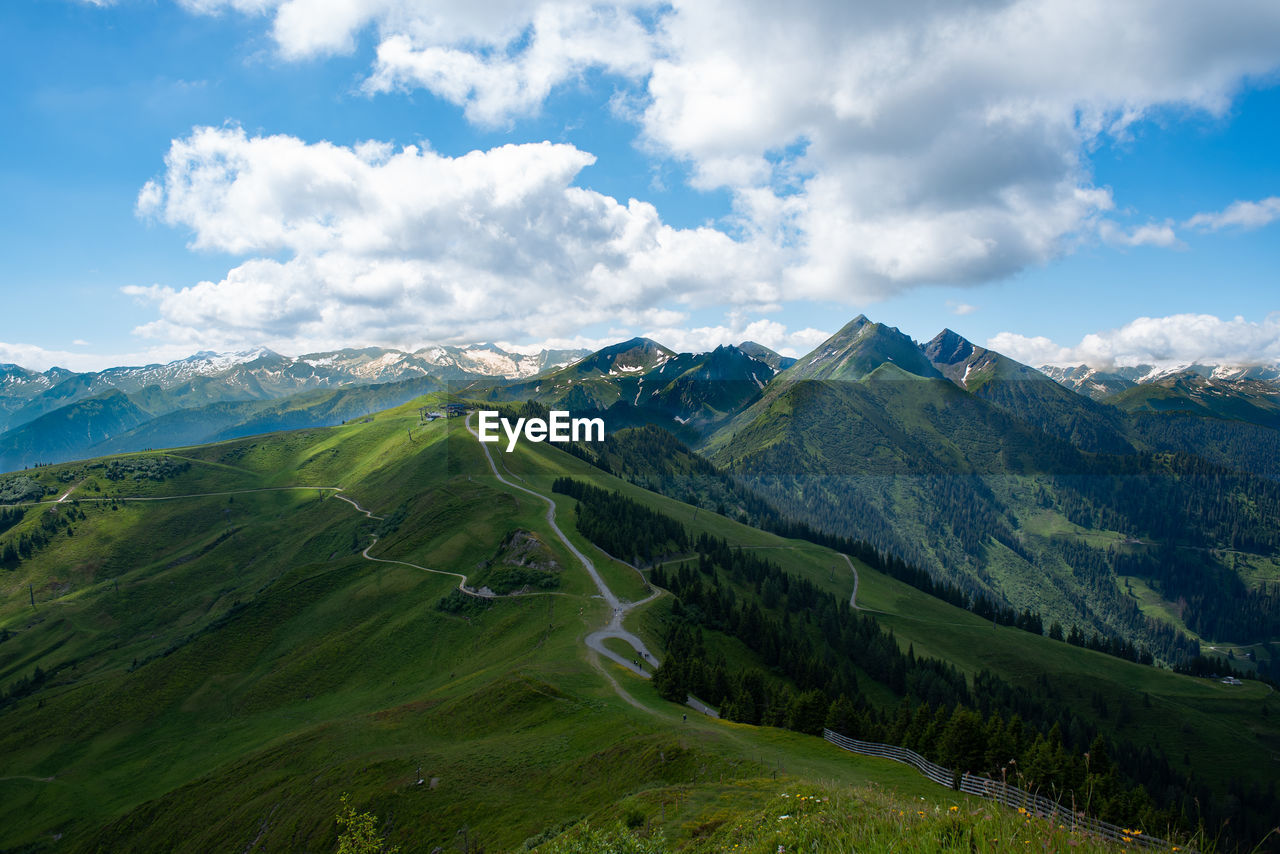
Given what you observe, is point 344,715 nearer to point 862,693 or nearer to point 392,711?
point 392,711

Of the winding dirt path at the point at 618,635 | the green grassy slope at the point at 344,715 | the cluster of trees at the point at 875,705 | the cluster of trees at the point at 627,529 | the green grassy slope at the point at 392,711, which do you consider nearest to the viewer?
the green grassy slope at the point at 392,711

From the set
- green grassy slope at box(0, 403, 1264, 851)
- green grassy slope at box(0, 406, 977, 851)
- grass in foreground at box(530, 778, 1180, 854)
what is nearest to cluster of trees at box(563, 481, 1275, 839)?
green grassy slope at box(0, 403, 1264, 851)

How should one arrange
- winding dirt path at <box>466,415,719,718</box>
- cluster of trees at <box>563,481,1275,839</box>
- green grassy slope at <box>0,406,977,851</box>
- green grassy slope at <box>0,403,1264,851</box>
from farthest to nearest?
winding dirt path at <box>466,415,719,718</box> < cluster of trees at <box>563,481,1275,839</box> < green grassy slope at <box>0,406,977,851</box> < green grassy slope at <box>0,403,1264,851</box>

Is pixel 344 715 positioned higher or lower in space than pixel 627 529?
lower

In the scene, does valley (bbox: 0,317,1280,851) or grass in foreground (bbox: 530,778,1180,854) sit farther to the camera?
valley (bbox: 0,317,1280,851)

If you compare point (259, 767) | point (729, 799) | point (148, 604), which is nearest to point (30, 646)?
point (148, 604)

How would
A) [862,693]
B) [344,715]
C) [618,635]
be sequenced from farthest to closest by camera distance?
1. [862,693]
2. [618,635]
3. [344,715]

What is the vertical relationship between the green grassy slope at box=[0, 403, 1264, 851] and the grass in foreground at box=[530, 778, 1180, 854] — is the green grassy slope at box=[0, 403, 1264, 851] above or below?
below

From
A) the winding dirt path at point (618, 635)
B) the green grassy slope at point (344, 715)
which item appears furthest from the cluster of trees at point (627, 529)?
the green grassy slope at point (344, 715)

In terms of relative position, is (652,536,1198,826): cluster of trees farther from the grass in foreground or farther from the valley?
the grass in foreground

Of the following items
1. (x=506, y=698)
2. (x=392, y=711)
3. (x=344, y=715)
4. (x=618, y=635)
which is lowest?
(x=344, y=715)

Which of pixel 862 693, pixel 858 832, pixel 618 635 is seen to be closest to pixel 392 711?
pixel 618 635

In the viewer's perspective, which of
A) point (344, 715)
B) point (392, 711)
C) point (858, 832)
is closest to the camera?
point (858, 832)

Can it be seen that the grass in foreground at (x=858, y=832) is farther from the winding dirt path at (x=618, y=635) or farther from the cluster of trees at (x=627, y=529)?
the cluster of trees at (x=627, y=529)
